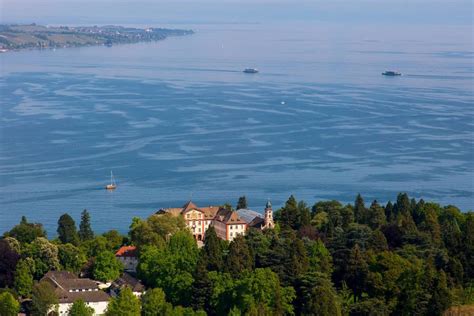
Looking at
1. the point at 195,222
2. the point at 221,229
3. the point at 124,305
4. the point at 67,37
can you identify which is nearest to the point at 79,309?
the point at 124,305

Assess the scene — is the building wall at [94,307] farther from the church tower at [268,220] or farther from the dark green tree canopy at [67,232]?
the church tower at [268,220]

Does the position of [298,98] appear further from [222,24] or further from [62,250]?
[222,24]

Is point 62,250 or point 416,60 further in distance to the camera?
point 416,60

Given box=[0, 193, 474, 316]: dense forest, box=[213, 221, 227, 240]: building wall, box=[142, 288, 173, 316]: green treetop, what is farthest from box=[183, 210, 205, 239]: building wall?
box=[142, 288, 173, 316]: green treetop

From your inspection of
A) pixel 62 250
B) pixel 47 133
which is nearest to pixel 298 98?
pixel 47 133

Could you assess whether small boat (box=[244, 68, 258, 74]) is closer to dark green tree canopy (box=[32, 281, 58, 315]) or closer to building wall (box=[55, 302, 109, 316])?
building wall (box=[55, 302, 109, 316])
